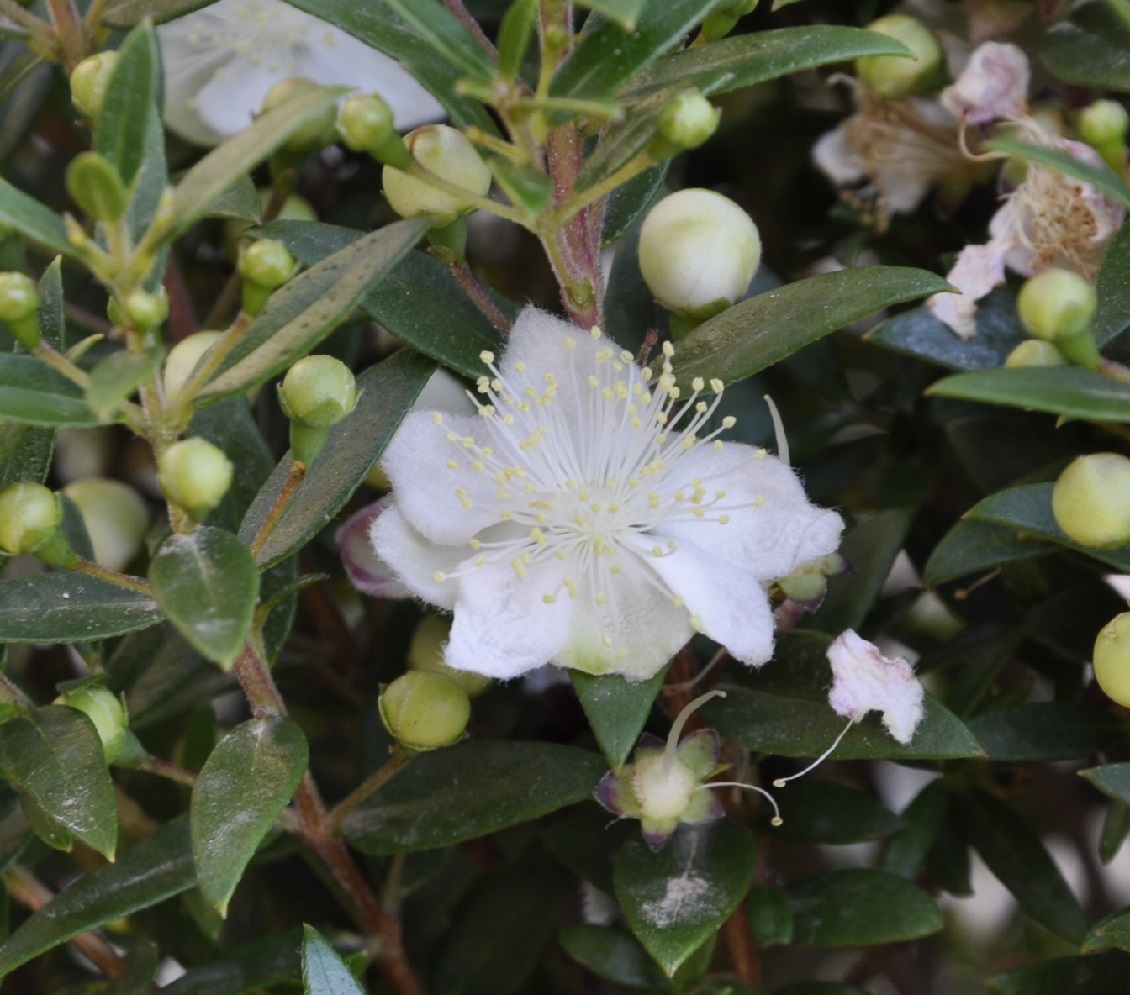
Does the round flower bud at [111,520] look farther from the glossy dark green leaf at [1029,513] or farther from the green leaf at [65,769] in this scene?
the glossy dark green leaf at [1029,513]

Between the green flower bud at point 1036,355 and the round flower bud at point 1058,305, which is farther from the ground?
the round flower bud at point 1058,305

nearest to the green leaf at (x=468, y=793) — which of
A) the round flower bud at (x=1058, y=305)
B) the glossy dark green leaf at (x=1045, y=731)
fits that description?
the glossy dark green leaf at (x=1045, y=731)

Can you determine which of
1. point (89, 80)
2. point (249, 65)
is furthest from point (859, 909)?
point (249, 65)

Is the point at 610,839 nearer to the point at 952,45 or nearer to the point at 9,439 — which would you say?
the point at 9,439

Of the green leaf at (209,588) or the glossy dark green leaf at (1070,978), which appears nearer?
the green leaf at (209,588)

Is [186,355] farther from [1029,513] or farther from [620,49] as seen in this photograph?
[1029,513]

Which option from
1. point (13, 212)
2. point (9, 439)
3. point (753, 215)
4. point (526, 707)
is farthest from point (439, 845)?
point (753, 215)

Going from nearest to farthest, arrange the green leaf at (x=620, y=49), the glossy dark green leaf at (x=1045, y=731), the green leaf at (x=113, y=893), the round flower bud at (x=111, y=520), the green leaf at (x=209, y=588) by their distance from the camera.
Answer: the green leaf at (x=209, y=588)
the green leaf at (x=620, y=49)
the green leaf at (x=113, y=893)
the glossy dark green leaf at (x=1045, y=731)
the round flower bud at (x=111, y=520)
